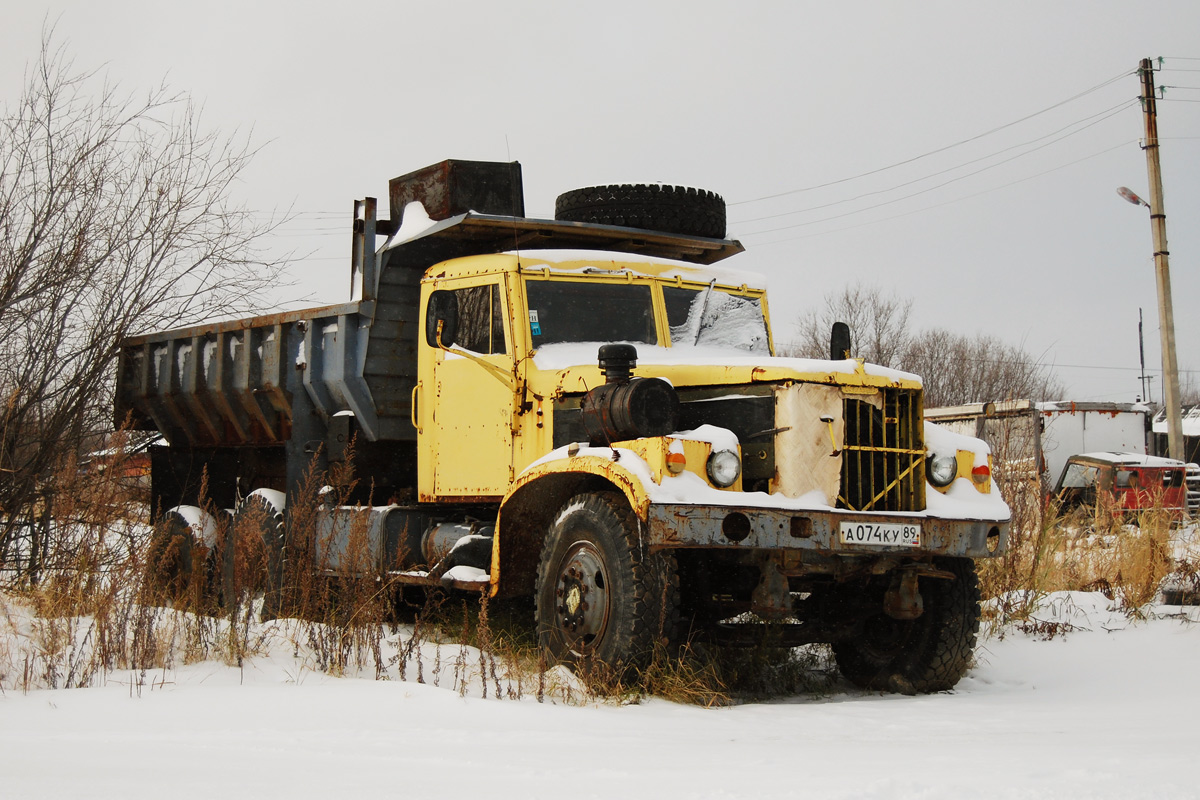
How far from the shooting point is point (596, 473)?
6.36 metres

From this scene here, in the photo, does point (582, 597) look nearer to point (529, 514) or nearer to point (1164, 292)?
point (529, 514)

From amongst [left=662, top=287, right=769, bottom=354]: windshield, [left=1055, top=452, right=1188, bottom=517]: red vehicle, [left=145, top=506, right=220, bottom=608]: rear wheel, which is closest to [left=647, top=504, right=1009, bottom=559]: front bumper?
[left=662, top=287, right=769, bottom=354]: windshield

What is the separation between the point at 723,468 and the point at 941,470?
1.45m

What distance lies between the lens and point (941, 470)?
696 cm

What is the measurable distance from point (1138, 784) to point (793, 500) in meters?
2.54

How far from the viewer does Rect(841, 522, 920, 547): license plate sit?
20.6 ft

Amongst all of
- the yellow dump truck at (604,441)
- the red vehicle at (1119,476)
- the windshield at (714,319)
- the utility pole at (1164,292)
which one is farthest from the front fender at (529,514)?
the utility pole at (1164,292)

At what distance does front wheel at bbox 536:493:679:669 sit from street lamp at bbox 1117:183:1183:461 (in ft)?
58.1

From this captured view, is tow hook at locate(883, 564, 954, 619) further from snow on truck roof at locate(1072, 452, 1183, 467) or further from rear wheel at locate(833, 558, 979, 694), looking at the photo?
snow on truck roof at locate(1072, 452, 1183, 467)

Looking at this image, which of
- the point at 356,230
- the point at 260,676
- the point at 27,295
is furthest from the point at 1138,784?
the point at 27,295

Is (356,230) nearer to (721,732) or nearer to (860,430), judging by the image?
(860,430)

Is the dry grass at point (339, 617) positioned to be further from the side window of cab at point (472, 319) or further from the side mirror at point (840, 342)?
the side mirror at point (840, 342)

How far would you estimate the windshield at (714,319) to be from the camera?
26.7ft

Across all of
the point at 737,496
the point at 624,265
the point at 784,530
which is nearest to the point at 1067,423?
the point at 624,265
